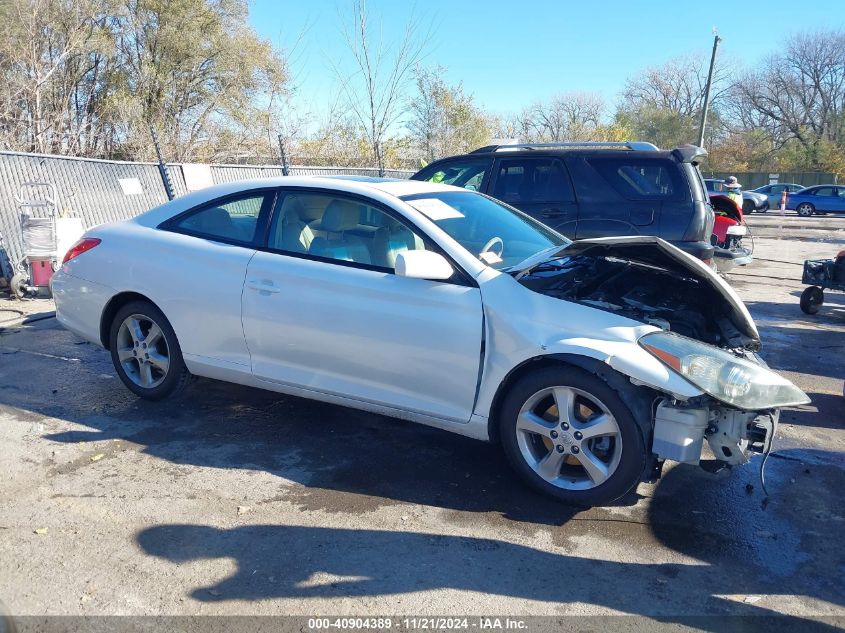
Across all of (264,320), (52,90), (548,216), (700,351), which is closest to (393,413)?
(264,320)

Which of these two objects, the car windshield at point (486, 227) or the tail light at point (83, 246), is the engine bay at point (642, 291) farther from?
the tail light at point (83, 246)

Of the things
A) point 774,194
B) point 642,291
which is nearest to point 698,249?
point 642,291

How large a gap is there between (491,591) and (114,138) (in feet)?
75.7

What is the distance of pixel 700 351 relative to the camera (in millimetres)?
3314

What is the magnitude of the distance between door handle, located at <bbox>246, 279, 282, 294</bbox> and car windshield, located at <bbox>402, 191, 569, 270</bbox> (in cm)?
99

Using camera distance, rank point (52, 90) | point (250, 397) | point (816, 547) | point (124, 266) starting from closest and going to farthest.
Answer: point (816, 547) → point (124, 266) → point (250, 397) → point (52, 90)

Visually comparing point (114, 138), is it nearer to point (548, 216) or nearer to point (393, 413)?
point (548, 216)

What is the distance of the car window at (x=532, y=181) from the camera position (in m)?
7.32

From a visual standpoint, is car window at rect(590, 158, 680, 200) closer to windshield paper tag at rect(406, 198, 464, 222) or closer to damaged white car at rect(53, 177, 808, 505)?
damaged white car at rect(53, 177, 808, 505)

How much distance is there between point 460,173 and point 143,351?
4.39 meters

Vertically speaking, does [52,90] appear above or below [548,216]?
above

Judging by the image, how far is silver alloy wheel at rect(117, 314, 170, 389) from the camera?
4785 millimetres

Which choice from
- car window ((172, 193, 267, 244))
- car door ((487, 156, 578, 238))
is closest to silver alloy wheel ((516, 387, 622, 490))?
car window ((172, 193, 267, 244))

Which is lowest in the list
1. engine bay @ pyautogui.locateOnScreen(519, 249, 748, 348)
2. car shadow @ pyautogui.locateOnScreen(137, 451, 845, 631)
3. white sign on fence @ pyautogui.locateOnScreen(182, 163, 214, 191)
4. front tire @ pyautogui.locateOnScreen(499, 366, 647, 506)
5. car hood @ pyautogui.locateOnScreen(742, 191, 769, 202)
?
car shadow @ pyautogui.locateOnScreen(137, 451, 845, 631)
